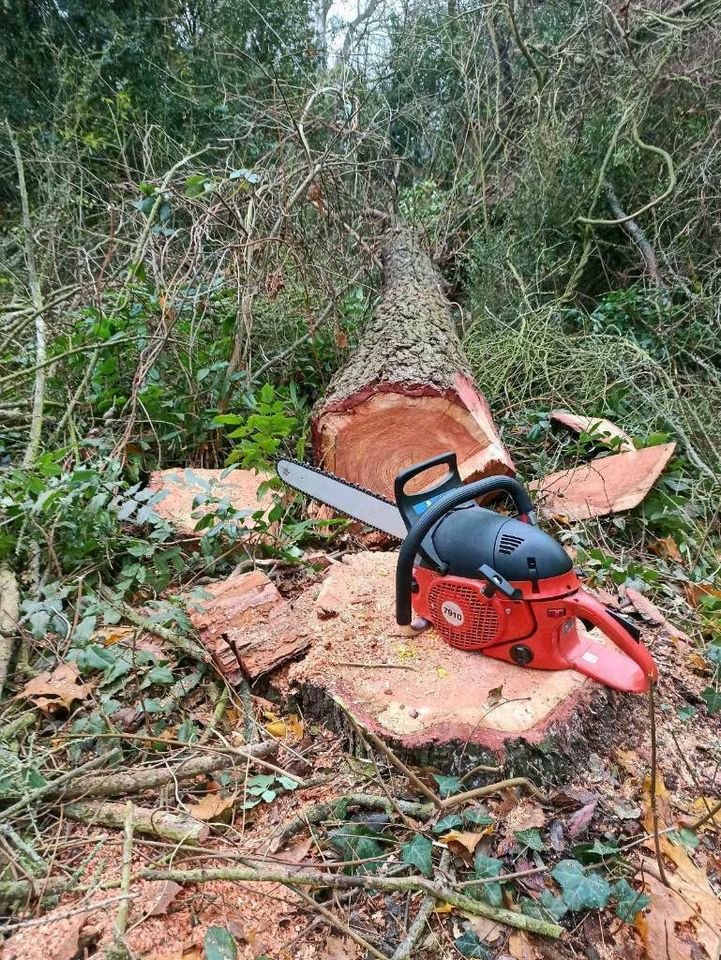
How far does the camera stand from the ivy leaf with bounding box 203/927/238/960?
1.12 m

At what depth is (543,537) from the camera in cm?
157

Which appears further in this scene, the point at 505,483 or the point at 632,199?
the point at 632,199

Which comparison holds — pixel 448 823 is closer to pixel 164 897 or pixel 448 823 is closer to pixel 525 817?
pixel 525 817

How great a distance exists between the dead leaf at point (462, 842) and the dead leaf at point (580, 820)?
0.21 m

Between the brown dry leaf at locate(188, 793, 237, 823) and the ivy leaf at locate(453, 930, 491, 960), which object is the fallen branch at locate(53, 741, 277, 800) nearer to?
the brown dry leaf at locate(188, 793, 237, 823)

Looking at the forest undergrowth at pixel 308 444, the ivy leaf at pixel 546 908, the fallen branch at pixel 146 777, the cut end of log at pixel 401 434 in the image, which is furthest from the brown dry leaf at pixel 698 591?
the fallen branch at pixel 146 777

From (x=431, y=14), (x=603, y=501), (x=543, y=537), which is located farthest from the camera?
(x=431, y=14)

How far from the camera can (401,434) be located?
9.50ft

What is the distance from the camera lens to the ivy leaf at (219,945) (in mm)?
1119

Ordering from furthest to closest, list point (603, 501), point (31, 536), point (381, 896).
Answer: point (603, 501) < point (31, 536) < point (381, 896)

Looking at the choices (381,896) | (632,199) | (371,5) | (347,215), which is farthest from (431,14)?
(381,896)

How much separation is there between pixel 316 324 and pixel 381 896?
2989mm

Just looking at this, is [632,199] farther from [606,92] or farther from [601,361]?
[601,361]

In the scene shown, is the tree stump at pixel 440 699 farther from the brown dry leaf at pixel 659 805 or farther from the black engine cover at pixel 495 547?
the black engine cover at pixel 495 547
